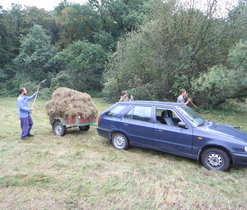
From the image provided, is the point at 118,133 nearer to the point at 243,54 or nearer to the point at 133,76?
the point at 243,54

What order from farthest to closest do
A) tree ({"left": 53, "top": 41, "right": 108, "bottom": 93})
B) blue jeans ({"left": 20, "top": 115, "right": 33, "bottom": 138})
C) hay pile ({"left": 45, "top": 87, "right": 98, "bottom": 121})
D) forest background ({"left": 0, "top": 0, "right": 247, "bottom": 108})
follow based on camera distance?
tree ({"left": 53, "top": 41, "right": 108, "bottom": 93}), forest background ({"left": 0, "top": 0, "right": 247, "bottom": 108}), hay pile ({"left": 45, "top": 87, "right": 98, "bottom": 121}), blue jeans ({"left": 20, "top": 115, "right": 33, "bottom": 138})

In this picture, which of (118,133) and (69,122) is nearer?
(118,133)

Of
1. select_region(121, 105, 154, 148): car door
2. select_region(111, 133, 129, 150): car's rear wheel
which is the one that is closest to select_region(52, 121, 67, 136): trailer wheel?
select_region(111, 133, 129, 150): car's rear wheel

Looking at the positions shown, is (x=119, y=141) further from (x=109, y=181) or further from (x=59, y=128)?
(x=59, y=128)

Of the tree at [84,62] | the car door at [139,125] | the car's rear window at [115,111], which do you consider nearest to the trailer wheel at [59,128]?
the car's rear window at [115,111]

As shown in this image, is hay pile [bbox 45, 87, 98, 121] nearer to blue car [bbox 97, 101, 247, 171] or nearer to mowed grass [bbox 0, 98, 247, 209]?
blue car [bbox 97, 101, 247, 171]

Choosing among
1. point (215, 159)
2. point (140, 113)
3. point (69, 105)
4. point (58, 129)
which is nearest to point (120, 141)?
point (140, 113)

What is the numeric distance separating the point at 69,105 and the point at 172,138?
12.5 feet

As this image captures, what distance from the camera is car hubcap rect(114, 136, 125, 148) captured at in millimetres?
5441

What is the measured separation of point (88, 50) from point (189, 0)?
46.6 ft

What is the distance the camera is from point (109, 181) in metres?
3.59

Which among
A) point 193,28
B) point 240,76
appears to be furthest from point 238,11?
point 240,76

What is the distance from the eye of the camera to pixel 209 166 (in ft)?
13.7

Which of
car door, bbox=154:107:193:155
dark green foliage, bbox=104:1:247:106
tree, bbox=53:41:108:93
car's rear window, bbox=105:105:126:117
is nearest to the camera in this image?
car door, bbox=154:107:193:155
